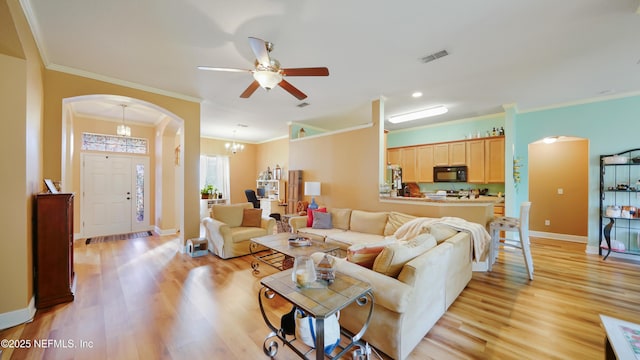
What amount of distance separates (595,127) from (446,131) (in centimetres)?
254

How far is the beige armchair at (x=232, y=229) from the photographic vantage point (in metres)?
4.06

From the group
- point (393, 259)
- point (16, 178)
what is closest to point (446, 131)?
point (393, 259)

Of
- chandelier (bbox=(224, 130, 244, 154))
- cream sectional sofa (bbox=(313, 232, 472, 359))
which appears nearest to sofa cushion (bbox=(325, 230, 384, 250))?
cream sectional sofa (bbox=(313, 232, 472, 359))

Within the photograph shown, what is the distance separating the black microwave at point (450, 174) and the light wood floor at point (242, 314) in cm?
236

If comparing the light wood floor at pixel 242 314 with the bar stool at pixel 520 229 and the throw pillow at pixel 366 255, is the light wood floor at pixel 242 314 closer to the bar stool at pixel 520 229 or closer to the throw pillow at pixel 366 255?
the bar stool at pixel 520 229

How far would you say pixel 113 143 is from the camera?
5.91 metres

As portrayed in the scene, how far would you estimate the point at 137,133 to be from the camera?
614 centimetres

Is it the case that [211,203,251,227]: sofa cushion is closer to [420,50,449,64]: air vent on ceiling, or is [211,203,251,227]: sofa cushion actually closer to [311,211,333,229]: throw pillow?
[311,211,333,229]: throw pillow

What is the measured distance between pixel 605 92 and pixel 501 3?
3.89 m

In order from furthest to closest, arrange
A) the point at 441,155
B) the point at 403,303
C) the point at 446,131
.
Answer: the point at 446,131 → the point at 441,155 → the point at 403,303

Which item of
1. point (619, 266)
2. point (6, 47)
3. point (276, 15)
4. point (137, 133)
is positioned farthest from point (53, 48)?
point (619, 266)

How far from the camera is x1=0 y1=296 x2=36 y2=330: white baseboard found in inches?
84.6

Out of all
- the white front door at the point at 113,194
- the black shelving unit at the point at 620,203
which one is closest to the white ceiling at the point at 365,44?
the black shelving unit at the point at 620,203

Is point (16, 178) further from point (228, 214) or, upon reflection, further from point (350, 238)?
point (350, 238)
